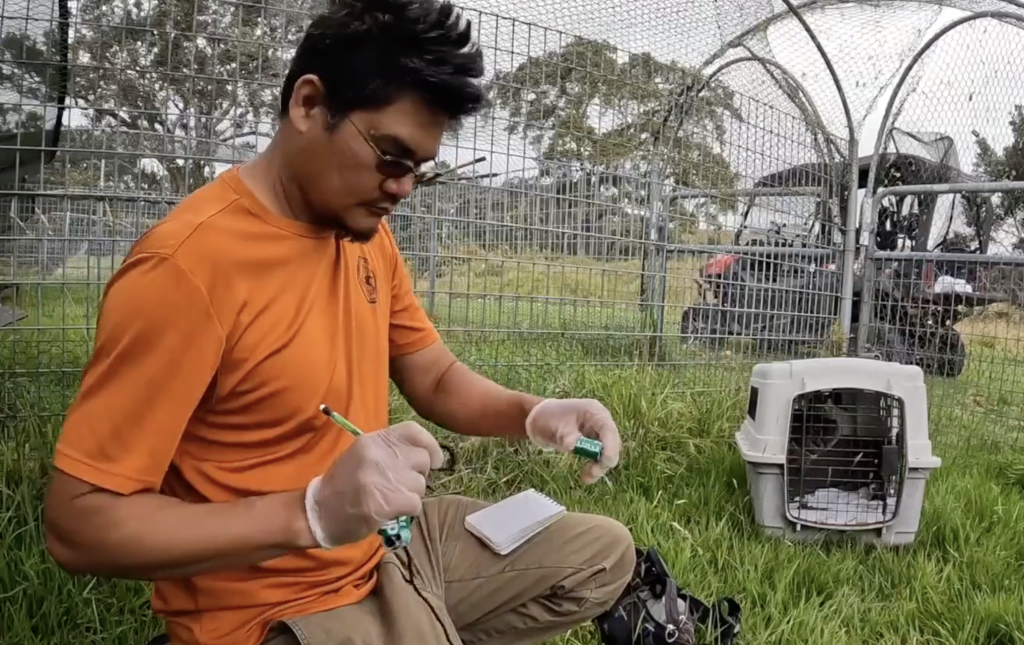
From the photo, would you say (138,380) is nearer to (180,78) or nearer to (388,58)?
(388,58)

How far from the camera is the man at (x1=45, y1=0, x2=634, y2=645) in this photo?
3.33ft

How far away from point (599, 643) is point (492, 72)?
6.65 feet

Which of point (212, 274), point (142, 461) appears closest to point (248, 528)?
point (142, 461)

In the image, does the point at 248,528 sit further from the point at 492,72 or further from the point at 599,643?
the point at 492,72

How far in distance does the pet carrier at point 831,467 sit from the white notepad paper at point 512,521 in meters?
1.41

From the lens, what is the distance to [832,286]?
15.2ft

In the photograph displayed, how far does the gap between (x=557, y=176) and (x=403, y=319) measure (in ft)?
5.69

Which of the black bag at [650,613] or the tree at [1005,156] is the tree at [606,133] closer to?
the black bag at [650,613]

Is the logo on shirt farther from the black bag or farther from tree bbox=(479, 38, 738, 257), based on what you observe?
tree bbox=(479, 38, 738, 257)

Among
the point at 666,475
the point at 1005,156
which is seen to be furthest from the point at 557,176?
the point at 1005,156

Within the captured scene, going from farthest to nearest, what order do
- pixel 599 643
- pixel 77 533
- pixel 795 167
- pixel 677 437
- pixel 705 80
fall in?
pixel 795 167 < pixel 705 80 < pixel 677 437 < pixel 599 643 < pixel 77 533

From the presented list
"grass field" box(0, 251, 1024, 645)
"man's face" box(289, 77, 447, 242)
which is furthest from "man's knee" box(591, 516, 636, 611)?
"man's face" box(289, 77, 447, 242)

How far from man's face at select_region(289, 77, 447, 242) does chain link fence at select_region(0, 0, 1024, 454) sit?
113 centimetres

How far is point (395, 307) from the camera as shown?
1.63 m
